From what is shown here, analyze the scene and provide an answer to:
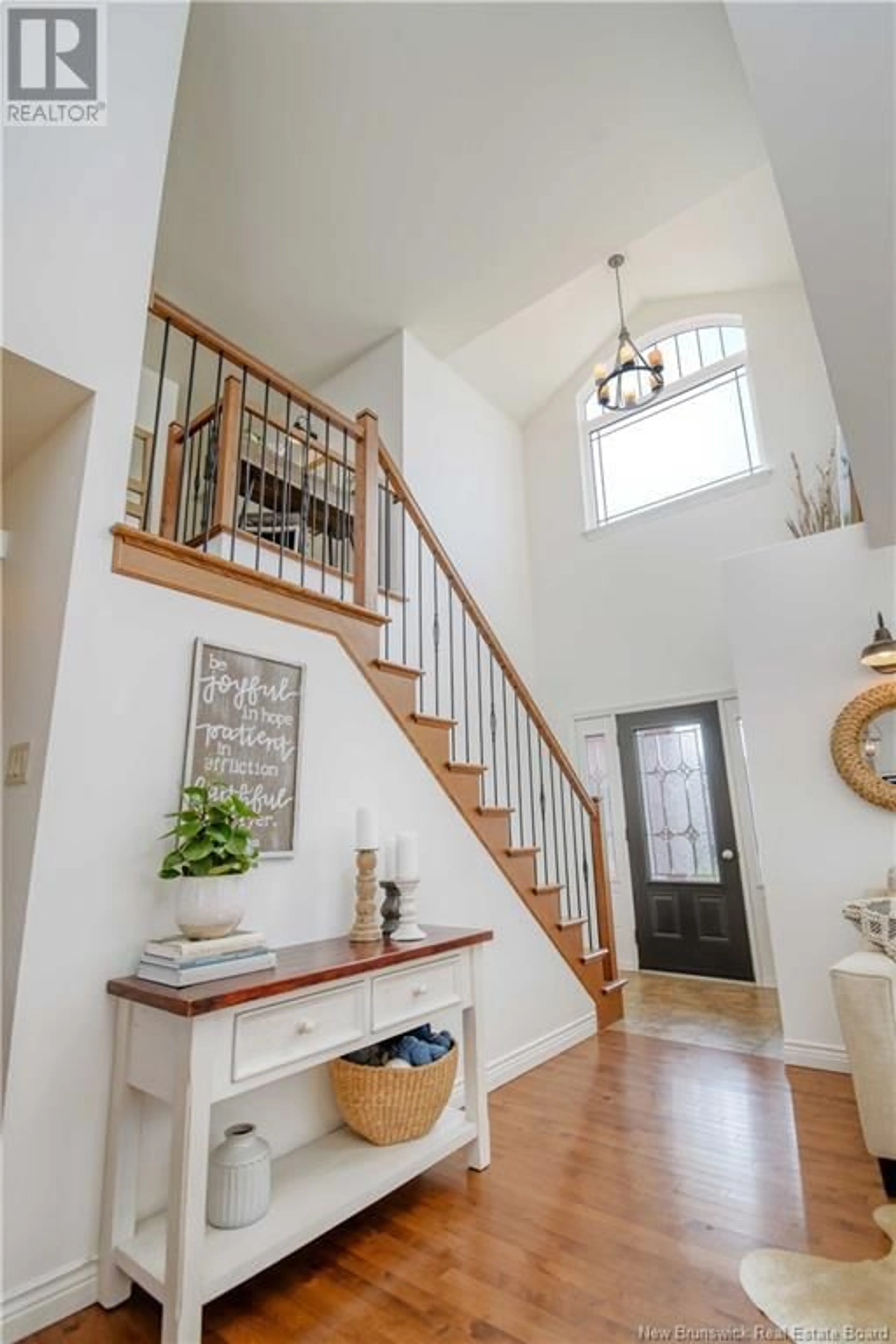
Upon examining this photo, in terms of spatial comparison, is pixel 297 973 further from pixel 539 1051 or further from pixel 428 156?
pixel 428 156

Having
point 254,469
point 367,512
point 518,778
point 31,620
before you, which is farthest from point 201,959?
point 254,469

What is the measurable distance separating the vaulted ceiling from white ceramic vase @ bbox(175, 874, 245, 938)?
13.0 ft

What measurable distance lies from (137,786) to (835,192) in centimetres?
261

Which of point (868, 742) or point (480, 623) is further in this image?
point (480, 623)

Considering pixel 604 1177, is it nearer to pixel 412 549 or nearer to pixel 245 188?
pixel 412 549

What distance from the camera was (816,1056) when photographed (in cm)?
302

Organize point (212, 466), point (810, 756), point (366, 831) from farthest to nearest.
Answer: point (212, 466) < point (810, 756) < point (366, 831)

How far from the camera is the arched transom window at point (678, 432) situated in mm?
5535

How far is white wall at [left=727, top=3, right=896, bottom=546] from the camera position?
1520 millimetres

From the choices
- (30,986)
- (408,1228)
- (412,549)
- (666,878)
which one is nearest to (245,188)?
(412,549)

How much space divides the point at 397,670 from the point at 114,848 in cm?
137

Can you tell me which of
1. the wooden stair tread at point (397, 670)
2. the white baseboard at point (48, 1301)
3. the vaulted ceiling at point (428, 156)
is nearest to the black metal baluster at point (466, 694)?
the wooden stair tread at point (397, 670)

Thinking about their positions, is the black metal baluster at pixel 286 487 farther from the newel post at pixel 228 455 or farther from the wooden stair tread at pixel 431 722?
the wooden stair tread at pixel 431 722

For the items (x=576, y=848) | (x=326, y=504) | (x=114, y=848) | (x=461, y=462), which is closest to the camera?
(x=114, y=848)
